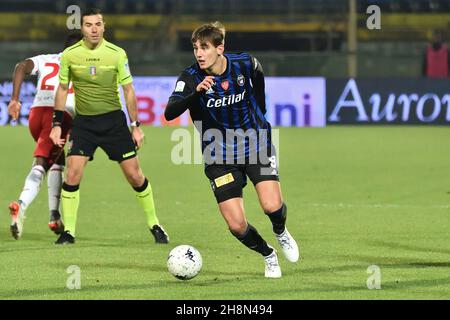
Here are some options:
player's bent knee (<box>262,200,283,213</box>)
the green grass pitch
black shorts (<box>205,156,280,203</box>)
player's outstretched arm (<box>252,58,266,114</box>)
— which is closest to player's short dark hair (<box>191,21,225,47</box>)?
player's outstretched arm (<box>252,58,266,114</box>)

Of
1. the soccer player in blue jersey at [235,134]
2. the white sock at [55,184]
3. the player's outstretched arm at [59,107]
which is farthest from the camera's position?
the white sock at [55,184]

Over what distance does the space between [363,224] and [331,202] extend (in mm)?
1902

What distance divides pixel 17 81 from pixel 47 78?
1.30 ft

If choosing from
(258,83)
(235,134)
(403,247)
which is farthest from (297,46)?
(235,134)

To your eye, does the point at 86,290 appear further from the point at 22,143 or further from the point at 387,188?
the point at 22,143

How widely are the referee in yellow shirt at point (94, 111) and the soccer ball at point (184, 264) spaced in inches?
85.0

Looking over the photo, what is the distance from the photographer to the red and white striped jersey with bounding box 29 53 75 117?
37.4 ft

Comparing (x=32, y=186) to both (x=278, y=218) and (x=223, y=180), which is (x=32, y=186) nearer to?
(x=223, y=180)

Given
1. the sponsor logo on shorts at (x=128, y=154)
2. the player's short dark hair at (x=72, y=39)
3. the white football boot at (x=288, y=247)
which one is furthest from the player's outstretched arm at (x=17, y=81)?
the white football boot at (x=288, y=247)

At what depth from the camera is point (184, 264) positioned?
834 centimetres

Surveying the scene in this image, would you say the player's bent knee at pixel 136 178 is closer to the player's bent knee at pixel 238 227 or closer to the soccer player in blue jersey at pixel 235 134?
the soccer player in blue jersey at pixel 235 134

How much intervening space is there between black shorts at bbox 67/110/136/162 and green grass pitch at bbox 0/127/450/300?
2.66 feet

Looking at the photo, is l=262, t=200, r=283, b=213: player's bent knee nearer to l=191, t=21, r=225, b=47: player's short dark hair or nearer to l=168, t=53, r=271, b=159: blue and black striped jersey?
l=168, t=53, r=271, b=159: blue and black striped jersey

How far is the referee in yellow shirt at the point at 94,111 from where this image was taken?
10453mm
